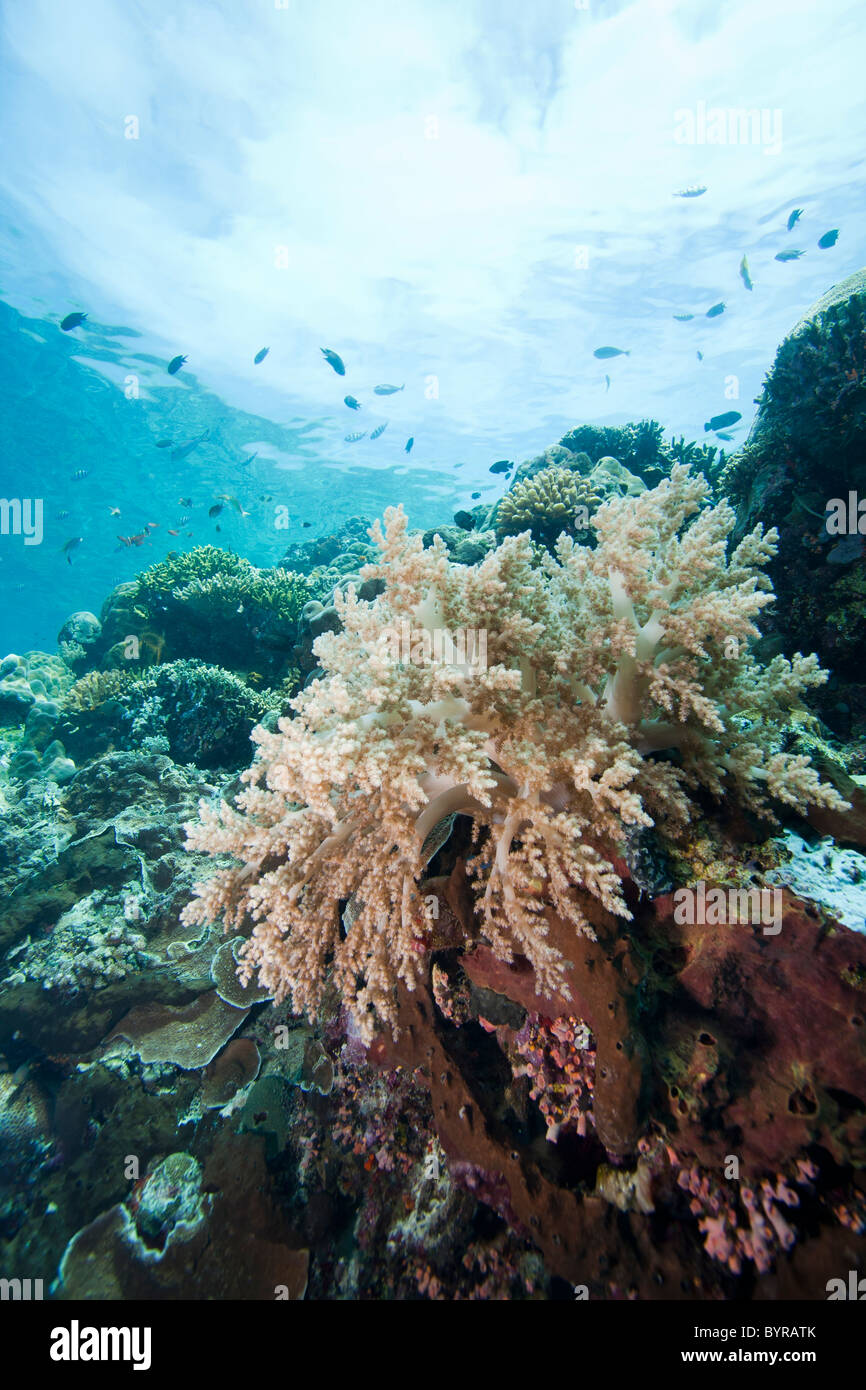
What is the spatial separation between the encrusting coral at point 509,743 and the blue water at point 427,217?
17070mm

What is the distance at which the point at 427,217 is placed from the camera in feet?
60.3

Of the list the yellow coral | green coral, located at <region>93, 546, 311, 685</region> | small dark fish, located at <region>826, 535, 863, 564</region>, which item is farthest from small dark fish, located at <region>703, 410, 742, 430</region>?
the yellow coral

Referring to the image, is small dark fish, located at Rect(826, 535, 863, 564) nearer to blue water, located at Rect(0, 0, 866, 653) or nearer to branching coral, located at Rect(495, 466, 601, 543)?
branching coral, located at Rect(495, 466, 601, 543)

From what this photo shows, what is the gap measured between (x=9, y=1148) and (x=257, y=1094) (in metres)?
2.54

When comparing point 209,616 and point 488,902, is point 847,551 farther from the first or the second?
point 209,616

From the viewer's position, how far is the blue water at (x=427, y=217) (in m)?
12.8

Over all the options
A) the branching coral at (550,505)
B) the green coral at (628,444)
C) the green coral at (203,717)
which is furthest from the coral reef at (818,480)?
the green coral at (203,717)

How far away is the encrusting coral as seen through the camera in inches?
90.6

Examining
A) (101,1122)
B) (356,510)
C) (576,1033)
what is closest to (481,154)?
(576,1033)

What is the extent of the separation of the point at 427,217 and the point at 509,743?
23.7 metres

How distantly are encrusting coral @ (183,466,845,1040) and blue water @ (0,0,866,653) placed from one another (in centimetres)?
1707

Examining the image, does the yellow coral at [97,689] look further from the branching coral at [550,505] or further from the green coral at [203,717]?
the branching coral at [550,505]

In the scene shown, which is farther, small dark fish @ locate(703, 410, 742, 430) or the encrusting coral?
small dark fish @ locate(703, 410, 742, 430)

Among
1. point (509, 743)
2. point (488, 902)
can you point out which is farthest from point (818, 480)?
point (488, 902)
